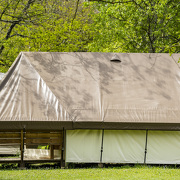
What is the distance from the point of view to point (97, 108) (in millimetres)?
11992

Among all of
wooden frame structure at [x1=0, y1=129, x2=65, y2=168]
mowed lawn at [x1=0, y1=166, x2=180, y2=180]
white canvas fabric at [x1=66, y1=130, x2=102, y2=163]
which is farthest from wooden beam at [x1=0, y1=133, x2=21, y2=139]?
white canvas fabric at [x1=66, y1=130, x2=102, y2=163]

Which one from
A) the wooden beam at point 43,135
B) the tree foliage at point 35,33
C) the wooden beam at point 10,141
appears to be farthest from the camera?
the tree foliage at point 35,33

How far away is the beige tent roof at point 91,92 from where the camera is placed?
11.4 meters

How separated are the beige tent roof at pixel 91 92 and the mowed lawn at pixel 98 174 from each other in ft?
5.11

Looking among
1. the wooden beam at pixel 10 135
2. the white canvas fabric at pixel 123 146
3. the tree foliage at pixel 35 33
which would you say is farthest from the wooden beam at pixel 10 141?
the tree foliage at pixel 35 33

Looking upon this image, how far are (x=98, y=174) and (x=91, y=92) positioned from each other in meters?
3.61

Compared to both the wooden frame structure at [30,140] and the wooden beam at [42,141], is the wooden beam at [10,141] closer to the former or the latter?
the wooden frame structure at [30,140]

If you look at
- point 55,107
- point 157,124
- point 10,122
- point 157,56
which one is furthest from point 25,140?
point 157,56

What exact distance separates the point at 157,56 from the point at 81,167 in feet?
19.7

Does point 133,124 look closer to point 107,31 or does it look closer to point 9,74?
point 9,74

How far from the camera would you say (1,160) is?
11.1 metres

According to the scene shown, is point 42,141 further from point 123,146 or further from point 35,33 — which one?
point 35,33

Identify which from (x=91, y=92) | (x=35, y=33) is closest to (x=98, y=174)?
(x=91, y=92)

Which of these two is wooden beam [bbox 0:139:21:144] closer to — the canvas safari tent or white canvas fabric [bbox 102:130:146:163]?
the canvas safari tent
